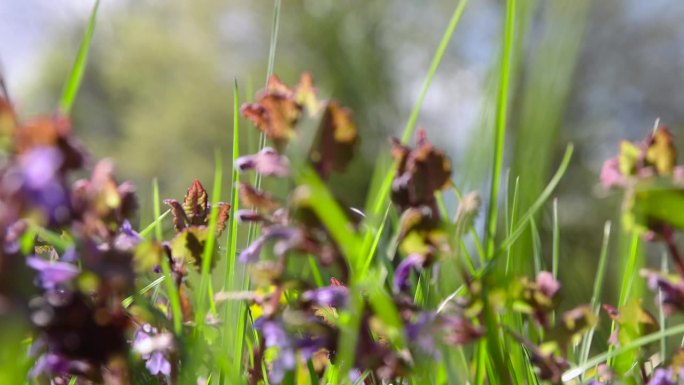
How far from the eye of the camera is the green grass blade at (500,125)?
1.42 ft

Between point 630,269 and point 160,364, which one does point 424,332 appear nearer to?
point 160,364

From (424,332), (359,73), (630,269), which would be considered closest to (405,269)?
(424,332)

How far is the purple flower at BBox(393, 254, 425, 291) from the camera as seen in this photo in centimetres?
36

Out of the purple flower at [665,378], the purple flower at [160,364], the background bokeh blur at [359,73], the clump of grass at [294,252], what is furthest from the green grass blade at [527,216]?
the background bokeh blur at [359,73]

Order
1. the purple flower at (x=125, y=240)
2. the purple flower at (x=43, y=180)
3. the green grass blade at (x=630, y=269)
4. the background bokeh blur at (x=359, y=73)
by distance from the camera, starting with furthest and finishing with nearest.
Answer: the background bokeh blur at (x=359, y=73)
the green grass blade at (x=630, y=269)
the purple flower at (x=125, y=240)
the purple flower at (x=43, y=180)

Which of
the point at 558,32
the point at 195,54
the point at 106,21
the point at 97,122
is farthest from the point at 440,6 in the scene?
the point at 558,32

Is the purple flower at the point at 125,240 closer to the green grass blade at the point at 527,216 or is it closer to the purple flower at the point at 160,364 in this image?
the purple flower at the point at 160,364

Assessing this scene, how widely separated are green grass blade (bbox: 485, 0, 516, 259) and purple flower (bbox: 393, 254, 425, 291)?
6cm

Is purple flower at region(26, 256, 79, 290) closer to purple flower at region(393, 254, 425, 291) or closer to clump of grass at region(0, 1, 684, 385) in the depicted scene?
clump of grass at region(0, 1, 684, 385)

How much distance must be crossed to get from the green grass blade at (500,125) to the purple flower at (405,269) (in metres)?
0.06

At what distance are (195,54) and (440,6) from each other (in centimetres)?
367

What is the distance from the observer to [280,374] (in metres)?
0.37

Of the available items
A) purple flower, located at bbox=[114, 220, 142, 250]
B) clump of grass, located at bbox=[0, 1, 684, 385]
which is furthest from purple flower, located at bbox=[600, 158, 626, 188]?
purple flower, located at bbox=[114, 220, 142, 250]

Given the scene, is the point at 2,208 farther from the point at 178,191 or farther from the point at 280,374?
the point at 178,191
